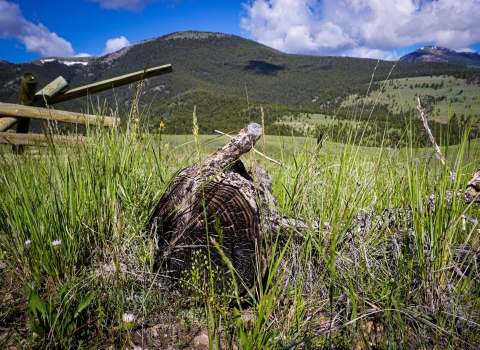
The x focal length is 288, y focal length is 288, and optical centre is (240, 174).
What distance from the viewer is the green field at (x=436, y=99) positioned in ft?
5.65

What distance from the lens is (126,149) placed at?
6.30 ft

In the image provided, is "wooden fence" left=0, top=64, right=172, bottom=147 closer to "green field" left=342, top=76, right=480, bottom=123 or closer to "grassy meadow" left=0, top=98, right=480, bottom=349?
"grassy meadow" left=0, top=98, right=480, bottom=349

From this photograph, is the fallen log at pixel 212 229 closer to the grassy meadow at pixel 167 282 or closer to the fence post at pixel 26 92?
the grassy meadow at pixel 167 282

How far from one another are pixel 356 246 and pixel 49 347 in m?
1.62

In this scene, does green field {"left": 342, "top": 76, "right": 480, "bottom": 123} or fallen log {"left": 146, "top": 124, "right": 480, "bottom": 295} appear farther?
green field {"left": 342, "top": 76, "right": 480, "bottom": 123}

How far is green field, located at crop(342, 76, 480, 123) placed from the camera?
1722mm

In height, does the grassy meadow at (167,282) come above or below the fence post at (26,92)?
below

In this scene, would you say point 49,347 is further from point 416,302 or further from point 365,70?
point 365,70

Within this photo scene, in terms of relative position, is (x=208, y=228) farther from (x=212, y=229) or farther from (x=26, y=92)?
(x=26, y=92)

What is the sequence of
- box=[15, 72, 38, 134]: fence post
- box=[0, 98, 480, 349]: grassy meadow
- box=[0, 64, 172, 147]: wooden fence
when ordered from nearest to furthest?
box=[0, 98, 480, 349]: grassy meadow → box=[0, 64, 172, 147]: wooden fence → box=[15, 72, 38, 134]: fence post

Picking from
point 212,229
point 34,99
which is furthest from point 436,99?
point 34,99

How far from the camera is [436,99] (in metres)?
1.76

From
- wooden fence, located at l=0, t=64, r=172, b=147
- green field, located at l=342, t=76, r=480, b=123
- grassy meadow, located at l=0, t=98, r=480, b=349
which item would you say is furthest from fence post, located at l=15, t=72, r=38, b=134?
green field, located at l=342, t=76, r=480, b=123

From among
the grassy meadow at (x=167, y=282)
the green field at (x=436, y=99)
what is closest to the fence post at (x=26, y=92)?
the grassy meadow at (x=167, y=282)
